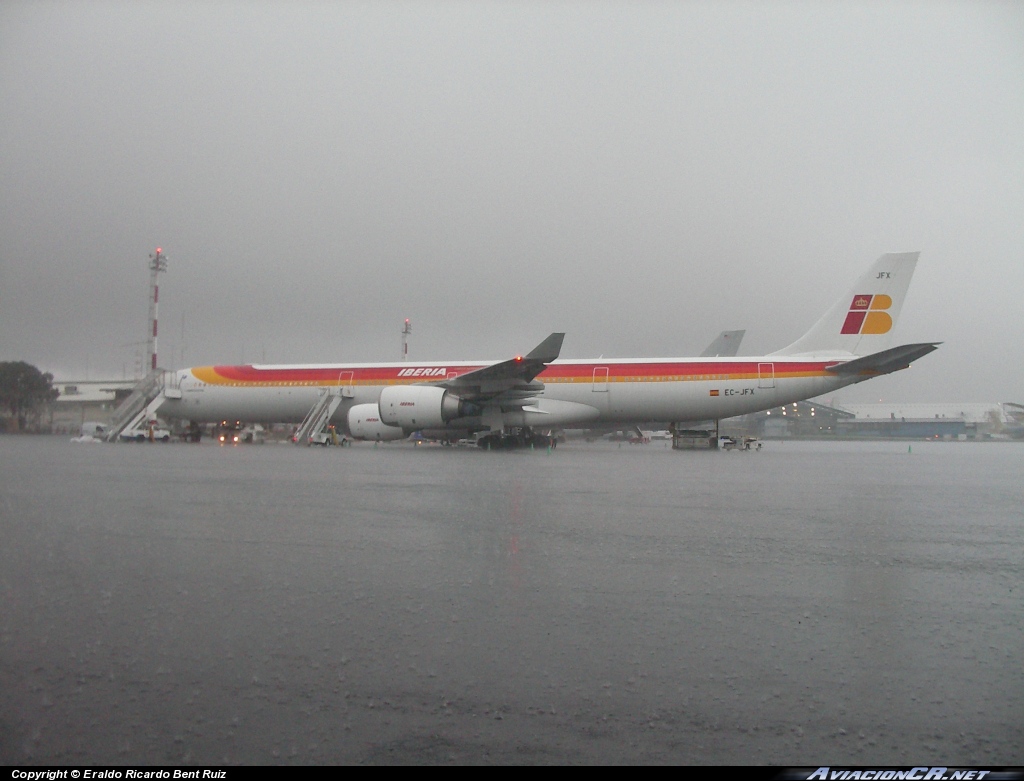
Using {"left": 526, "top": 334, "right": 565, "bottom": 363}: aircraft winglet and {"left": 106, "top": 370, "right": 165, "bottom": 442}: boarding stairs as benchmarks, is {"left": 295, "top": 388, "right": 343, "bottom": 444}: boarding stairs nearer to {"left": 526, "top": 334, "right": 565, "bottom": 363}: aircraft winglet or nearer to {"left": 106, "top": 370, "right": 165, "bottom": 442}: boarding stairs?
{"left": 106, "top": 370, "right": 165, "bottom": 442}: boarding stairs

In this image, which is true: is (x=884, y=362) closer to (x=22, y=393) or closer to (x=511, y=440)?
(x=511, y=440)

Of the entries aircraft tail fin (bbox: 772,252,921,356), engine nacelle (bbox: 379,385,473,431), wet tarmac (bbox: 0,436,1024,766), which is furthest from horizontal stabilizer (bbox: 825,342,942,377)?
wet tarmac (bbox: 0,436,1024,766)

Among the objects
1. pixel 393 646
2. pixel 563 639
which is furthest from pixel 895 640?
pixel 393 646

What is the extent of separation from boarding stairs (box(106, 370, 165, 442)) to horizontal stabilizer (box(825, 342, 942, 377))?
25.1 meters

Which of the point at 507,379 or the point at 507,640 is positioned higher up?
the point at 507,379

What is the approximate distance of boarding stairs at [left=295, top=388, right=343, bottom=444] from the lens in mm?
26469

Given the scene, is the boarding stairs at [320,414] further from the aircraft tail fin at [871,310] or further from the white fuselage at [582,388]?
the aircraft tail fin at [871,310]

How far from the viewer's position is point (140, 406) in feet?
98.3

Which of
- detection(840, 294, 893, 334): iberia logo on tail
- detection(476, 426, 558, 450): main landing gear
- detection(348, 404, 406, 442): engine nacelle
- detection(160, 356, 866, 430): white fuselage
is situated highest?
detection(840, 294, 893, 334): iberia logo on tail

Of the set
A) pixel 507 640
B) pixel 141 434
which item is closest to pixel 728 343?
pixel 141 434

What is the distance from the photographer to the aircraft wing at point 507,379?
21.5 metres

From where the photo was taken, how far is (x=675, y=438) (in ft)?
89.6

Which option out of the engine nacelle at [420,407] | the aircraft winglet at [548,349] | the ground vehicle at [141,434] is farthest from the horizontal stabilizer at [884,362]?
the ground vehicle at [141,434]

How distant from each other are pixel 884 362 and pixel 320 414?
18996 mm
